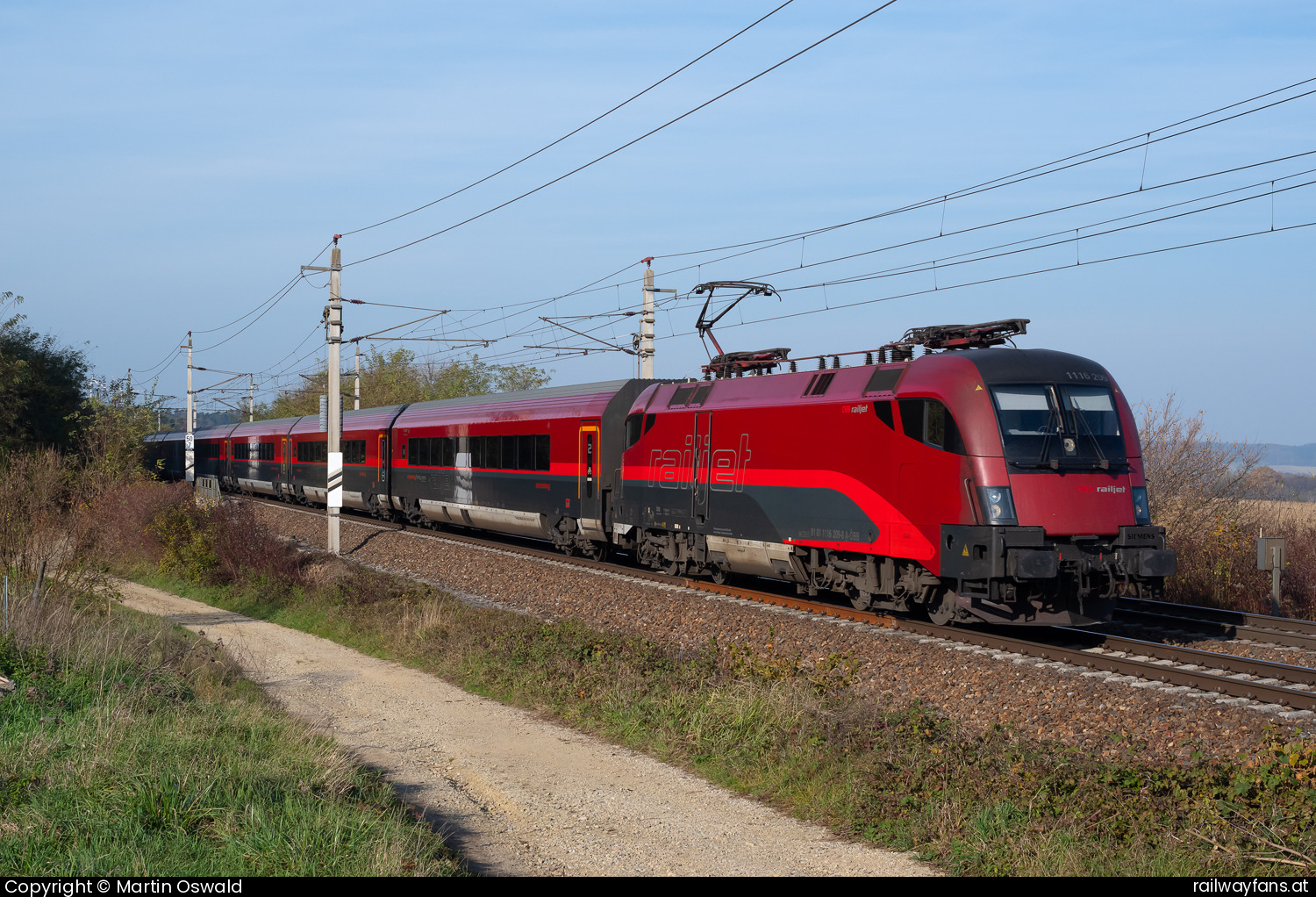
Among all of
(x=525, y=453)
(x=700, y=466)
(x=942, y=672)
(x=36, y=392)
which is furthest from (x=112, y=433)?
(x=942, y=672)

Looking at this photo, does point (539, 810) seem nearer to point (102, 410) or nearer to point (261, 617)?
point (261, 617)

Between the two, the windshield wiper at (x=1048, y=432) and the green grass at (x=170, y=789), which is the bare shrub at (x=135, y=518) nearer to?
the green grass at (x=170, y=789)

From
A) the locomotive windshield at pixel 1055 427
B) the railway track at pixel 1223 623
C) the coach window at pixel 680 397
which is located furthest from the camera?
the coach window at pixel 680 397

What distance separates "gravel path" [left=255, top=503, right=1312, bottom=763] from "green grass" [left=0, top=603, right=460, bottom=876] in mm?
5004

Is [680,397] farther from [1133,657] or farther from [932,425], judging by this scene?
[1133,657]

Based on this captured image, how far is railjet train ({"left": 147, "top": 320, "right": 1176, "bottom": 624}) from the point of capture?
12258 mm

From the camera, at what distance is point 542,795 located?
309 inches

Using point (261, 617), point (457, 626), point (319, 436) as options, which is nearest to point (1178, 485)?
point (457, 626)

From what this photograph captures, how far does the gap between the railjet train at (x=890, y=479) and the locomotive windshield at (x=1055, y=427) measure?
0.02 metres

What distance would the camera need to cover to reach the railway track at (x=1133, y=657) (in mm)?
Result: 10219

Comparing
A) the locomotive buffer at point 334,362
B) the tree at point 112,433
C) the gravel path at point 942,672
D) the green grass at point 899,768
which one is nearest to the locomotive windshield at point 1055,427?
the gravel path at point 942,672

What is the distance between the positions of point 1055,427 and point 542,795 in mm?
7864

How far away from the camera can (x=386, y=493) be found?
32312mm
